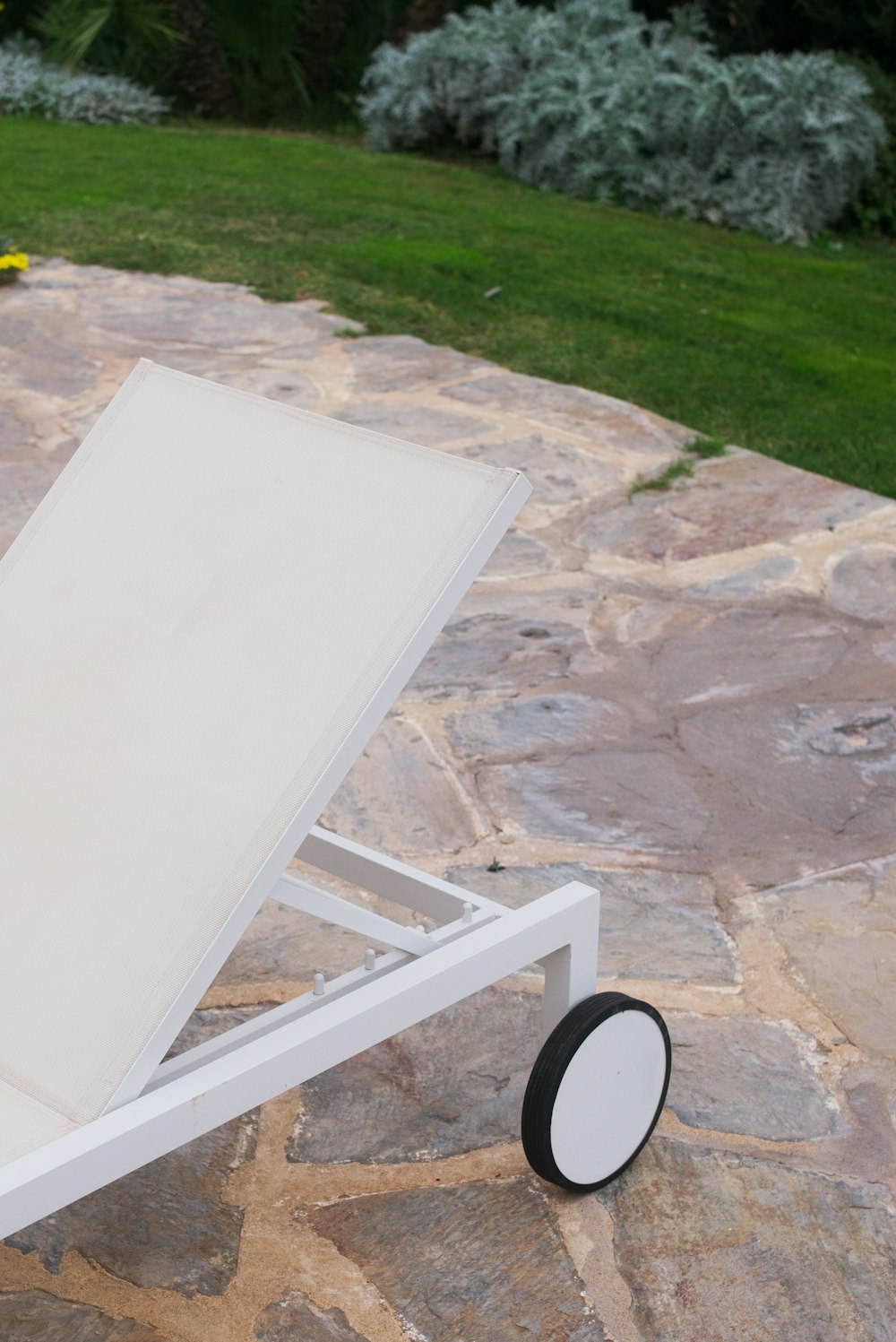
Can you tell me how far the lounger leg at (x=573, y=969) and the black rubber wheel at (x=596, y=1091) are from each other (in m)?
0.03

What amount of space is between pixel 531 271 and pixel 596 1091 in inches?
203

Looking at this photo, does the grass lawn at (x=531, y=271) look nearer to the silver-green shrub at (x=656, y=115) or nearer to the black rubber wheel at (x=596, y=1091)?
the silver-green shrub at (x=656, y=115)

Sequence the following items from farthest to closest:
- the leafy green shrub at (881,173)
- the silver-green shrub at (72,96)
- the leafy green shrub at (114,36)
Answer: the leafy green shrub at (114,36) → the silver-green shrub at (72,96) → the leafy green shrub at (881,173)

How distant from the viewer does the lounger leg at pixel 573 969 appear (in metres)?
1.87

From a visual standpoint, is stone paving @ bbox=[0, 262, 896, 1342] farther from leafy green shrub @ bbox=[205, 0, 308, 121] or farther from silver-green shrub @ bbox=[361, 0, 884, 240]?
leafy green shrub @ bbox=[205, 0, 308, 121]

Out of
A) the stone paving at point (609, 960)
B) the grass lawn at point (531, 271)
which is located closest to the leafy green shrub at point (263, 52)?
the grass lawn at point (531, 271)

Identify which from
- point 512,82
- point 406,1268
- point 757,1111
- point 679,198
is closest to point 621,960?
point 757,1111

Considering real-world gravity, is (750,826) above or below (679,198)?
above

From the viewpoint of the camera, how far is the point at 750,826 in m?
2.85

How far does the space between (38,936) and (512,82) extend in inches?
330

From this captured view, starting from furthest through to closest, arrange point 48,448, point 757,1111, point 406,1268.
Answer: point 48,448
point 757,1111
point 406,1268

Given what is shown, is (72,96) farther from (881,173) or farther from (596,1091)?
(596,1091)

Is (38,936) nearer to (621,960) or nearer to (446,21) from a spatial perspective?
(621,960)

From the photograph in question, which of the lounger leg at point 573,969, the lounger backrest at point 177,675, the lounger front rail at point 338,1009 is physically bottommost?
the lounger leg at point 573,969
